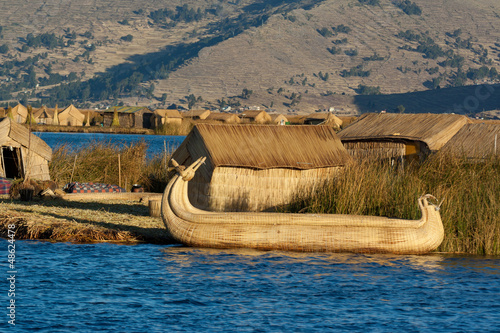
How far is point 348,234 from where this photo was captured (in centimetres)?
1369

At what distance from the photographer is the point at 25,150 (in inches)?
890

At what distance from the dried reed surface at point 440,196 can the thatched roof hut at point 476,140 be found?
2844 mm

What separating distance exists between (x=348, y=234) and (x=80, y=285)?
4.89 metres

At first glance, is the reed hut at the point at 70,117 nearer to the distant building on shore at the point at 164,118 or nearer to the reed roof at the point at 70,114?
the reed roof at the point at 70,114

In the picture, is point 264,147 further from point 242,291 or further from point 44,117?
point 44,117

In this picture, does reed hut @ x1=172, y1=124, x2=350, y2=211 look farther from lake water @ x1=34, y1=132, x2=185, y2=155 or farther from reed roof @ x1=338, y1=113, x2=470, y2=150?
lake water @ x1=34, y1=132, x2=185, y2=155

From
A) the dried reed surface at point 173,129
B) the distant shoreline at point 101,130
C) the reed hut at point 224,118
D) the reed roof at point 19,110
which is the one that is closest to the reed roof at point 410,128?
the dried reed surface at point 173,129

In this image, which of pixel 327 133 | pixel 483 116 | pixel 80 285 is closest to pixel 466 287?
pixel 80 285

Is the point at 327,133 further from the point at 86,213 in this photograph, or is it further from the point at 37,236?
the point at 37,236

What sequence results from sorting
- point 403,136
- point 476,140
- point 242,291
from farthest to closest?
Answer: point 403,136
point 476,140
point 242,291

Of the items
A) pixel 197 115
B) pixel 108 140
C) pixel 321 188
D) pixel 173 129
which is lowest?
pixel 321 188

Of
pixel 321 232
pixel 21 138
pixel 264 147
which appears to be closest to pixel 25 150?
pixel 21 138

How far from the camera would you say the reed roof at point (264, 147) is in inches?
662

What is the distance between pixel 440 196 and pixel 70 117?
300 ft
